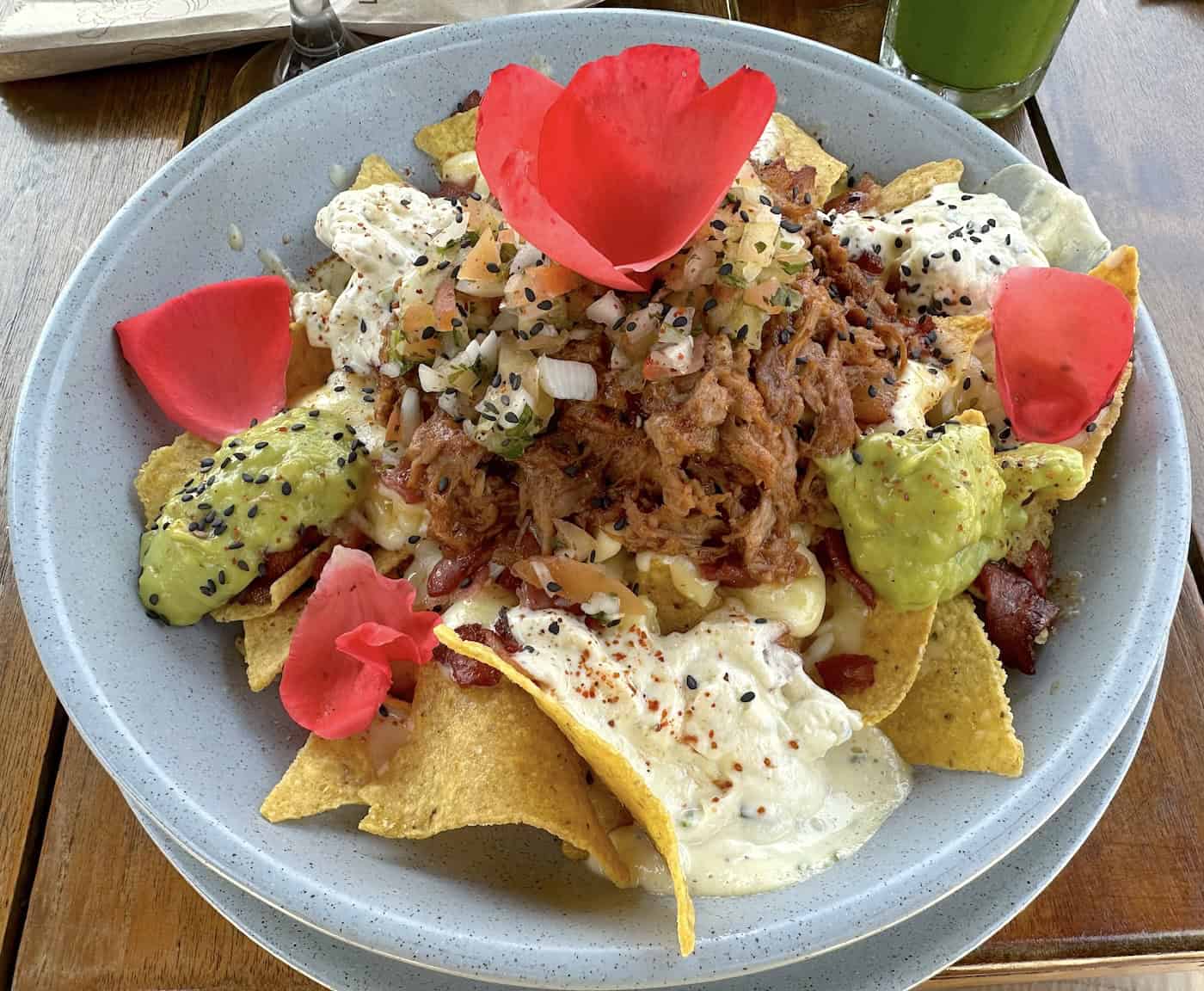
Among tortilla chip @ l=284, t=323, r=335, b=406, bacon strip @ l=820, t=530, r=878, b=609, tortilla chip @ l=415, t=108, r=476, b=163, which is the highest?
tortilla chip @ l=415, t=108, r=476, b=163

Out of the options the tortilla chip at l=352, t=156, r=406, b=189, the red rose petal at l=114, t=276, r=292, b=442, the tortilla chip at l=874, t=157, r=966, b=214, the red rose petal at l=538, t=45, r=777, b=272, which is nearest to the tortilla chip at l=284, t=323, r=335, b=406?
the red rose petal at l=114, t=276, r=292, b=442

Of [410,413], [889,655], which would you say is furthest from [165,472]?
[889,655]

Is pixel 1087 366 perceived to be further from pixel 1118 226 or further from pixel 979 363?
pixel 1118 226

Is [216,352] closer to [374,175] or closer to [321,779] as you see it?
[374,175]

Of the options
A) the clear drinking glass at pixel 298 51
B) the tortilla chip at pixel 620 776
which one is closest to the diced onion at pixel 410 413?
the tortilla chip at pixel 620 776

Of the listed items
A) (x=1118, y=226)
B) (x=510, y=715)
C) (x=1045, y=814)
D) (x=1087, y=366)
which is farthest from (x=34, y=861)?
(x=1118, y=226)

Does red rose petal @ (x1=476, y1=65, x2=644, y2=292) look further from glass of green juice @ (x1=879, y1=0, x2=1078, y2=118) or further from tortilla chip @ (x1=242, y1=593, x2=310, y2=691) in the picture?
glass of green juice @ (x1=879, y1=0, x2=1078, y2=118)
